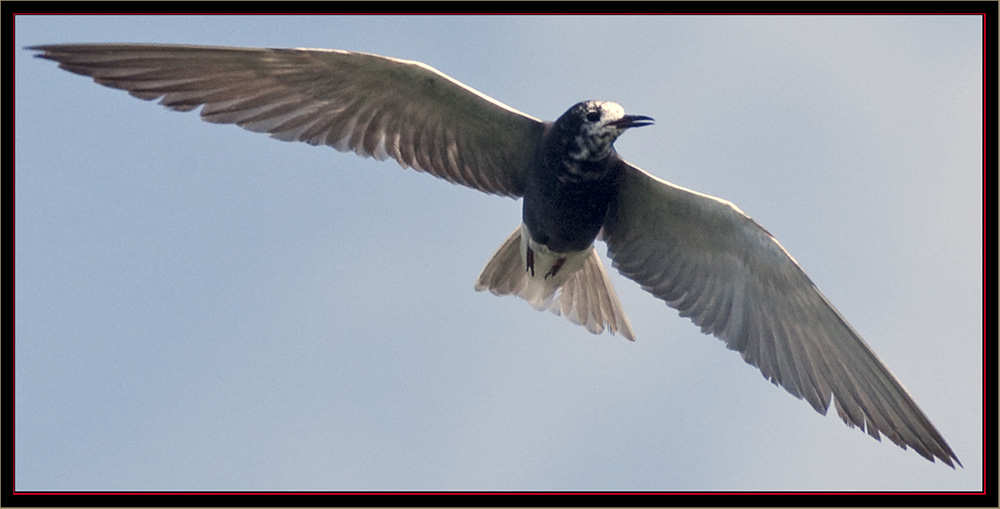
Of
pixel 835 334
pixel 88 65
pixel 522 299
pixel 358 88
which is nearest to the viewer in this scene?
pixel 88 65

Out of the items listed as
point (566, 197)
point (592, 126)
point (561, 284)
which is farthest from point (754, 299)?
point (592, 126)

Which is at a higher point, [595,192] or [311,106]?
[311,106]

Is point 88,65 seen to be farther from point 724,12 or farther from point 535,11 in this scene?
point 724,12

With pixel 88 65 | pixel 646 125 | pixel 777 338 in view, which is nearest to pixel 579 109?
pixel 646 125

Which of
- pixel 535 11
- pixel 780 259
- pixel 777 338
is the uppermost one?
pixel 535 11

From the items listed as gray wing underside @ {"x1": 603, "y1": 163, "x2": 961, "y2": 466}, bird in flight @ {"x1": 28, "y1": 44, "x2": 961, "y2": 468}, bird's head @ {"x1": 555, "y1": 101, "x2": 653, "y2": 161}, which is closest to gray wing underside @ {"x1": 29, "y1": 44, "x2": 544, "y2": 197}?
bird in flight @ {"x1": 28, "y1": 44, "x2": 961, "y2": 468}

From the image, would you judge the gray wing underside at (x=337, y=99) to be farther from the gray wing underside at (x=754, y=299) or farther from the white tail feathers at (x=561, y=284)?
the gray wing underside at (x=754, y=299)

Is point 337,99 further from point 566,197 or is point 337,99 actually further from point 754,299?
point 754,299
